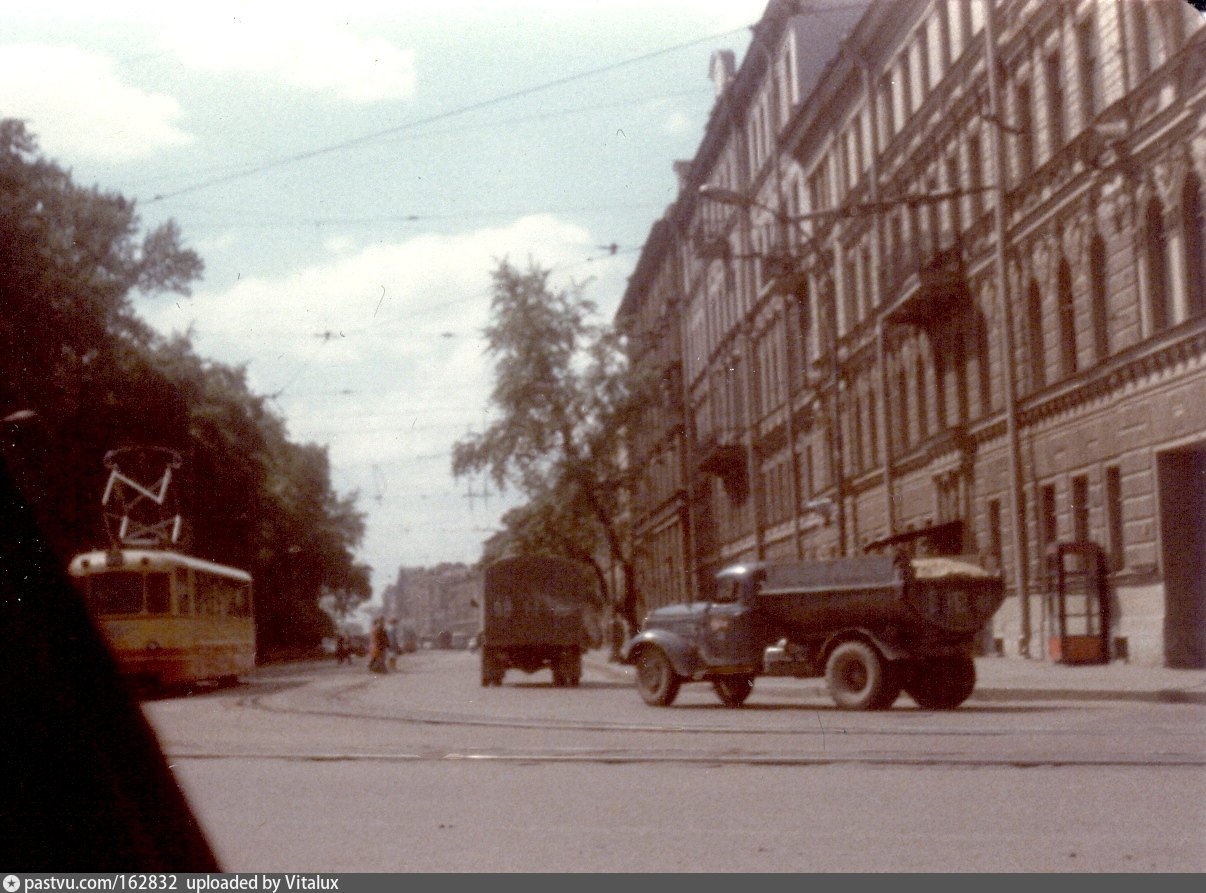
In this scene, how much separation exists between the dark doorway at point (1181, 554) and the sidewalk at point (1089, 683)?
48 cm

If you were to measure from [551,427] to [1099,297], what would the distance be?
3389 cm

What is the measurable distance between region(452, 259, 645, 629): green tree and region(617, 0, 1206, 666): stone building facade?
377 cm

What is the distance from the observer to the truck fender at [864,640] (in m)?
21.3

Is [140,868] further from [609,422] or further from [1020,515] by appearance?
[609,422]

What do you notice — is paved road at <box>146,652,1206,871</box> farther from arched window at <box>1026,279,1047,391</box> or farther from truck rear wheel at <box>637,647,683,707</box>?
arched window at <box>1026,279,1047,391</box>

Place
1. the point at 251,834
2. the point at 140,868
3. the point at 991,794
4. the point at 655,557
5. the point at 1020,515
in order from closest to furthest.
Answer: the point at 140,868 → the point at 251,834 → the point at 991,794 → the point at 1020,515 → the point at 655,557

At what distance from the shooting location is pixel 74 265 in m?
39.6

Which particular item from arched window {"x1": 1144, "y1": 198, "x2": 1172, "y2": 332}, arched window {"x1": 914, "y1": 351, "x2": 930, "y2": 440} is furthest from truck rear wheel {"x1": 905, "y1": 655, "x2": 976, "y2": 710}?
arched window {"x1": 914, "y1": 351, "x2": 930, "y2": 440}

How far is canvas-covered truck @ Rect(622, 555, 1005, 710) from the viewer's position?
21406mm

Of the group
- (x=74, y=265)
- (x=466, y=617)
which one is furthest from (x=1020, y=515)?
(x=466, y=617)

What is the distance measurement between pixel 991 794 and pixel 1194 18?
55.7 feet

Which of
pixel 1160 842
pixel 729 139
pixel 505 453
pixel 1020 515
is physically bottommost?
pixel 1160 842

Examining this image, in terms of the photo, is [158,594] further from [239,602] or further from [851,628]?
[851,628]

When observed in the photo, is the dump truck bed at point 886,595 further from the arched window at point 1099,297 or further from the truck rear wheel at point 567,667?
the truck rear wheel at point 567,667
